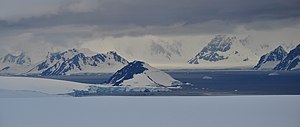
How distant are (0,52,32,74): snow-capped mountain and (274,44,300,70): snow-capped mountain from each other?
322cm

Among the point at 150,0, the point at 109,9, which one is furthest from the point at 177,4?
the point at 109,9

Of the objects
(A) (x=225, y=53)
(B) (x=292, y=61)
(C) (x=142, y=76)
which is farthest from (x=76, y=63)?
(B) (x=292, y=61)

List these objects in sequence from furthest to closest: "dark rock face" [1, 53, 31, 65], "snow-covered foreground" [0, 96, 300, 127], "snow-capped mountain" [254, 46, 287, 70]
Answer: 1. "snow-capped mountain" [254, 46, 287, 70]
2. "dark rock face" [1, 53, 31, 65]
3. "snow-covered foreground" [0, 96, 300, 127]

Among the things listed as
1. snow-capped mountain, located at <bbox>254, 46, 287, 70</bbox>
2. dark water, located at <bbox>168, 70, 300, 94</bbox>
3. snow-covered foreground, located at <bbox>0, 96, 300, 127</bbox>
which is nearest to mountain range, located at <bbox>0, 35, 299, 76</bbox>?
snow-capped mountain, located at <bbox>254, 46, 287, 70</bbox>

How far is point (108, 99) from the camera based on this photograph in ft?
25.2

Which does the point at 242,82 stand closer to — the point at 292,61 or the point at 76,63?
the point at 292,61

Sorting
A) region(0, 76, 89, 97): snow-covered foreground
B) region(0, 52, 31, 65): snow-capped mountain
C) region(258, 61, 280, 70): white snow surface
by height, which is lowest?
region(0, 76, 89, 97): snow-covered foreground

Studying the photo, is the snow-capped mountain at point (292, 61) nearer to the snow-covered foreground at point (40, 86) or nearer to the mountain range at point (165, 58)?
the mountain range at point (165, 58)

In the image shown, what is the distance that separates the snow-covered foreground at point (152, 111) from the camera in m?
6.95

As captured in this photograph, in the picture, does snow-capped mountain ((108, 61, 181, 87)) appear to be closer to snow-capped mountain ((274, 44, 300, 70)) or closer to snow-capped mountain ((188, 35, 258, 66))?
snow-capped mountain ((188, 35, 258, 66))

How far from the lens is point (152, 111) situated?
23.9ft

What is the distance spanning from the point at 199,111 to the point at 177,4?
1373 mm

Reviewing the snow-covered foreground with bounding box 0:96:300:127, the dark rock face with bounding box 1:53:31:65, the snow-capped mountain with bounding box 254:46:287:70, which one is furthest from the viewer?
the snow-capped mountain with bounding box 254:46:287:70

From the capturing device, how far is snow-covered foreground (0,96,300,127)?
A: 6949 mm
